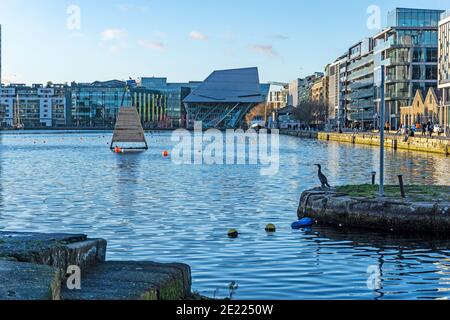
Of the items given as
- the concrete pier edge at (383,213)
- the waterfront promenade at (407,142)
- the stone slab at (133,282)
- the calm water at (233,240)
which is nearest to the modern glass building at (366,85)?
the waterfront promenade at (407,142)

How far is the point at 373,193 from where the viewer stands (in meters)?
25.8

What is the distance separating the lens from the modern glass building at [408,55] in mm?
147375

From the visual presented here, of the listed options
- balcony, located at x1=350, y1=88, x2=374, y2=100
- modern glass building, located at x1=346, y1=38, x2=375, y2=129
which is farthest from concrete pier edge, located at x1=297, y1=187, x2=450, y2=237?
balcony, located at x1=350, y1=88, x2=374, y2=100

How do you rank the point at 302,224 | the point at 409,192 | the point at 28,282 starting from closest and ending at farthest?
the point at 28,282, the point at 302,224, the point at 409,192

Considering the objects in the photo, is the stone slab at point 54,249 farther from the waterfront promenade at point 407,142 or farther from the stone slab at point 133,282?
the waterfront promenade at point 407,142

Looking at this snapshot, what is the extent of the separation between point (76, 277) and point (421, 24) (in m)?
154

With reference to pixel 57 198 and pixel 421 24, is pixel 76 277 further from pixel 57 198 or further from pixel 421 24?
pixel 421 24

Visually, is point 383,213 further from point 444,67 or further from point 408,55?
point 408,55

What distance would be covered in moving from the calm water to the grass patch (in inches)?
86.8

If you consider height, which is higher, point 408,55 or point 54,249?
point 408,55

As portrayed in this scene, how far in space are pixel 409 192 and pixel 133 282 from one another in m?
18.1

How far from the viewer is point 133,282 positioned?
963 cm

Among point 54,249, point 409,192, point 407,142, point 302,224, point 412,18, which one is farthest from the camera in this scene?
point 412,18

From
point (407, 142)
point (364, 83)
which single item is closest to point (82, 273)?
point (407, 142)
